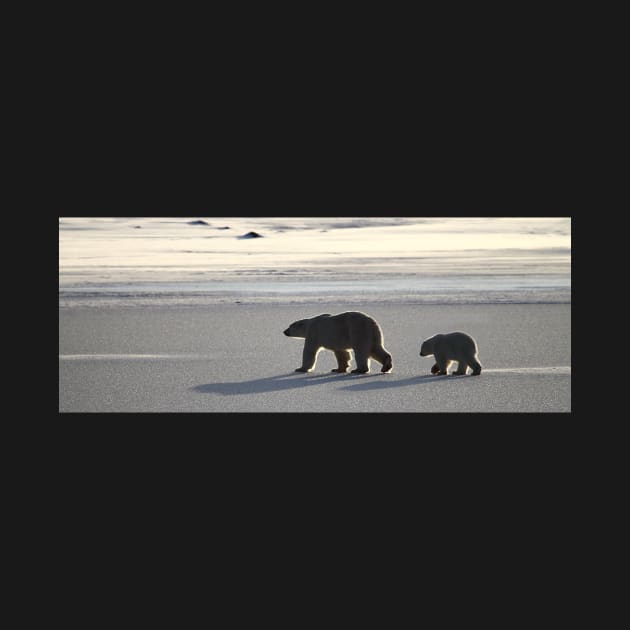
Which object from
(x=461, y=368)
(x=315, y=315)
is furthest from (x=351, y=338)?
(x=315, y=315)

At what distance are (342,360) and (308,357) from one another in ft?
1.09

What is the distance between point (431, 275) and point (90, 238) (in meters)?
6.05

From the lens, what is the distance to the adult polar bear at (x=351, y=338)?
8828mm

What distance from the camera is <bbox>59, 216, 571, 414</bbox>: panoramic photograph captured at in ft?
27.0

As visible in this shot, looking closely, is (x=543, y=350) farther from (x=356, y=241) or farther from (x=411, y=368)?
(x=356, y=241)

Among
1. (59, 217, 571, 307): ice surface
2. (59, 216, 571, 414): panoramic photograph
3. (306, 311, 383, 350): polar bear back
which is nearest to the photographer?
(59, 216, 571, 414): panoramic photograph

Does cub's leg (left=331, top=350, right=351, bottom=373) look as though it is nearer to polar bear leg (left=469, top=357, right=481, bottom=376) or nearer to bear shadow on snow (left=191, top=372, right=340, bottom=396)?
bear shadow on snow (left=191, top=372, right=340, bottom=396)

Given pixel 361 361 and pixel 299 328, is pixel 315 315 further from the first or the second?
pixel 361 361

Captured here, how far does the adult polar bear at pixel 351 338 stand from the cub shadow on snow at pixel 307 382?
6.7 inches

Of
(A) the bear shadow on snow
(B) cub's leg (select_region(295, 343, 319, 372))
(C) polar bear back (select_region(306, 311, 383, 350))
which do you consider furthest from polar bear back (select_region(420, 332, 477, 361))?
(B) cub's leg (select_region(295, 343, 319, 372))

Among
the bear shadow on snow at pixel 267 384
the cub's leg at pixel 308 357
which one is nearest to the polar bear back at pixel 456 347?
the bear shadow on snow at pixel 267 384

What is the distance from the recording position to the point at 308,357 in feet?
30.0

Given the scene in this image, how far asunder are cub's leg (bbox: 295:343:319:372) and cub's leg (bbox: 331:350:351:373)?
0.70ft

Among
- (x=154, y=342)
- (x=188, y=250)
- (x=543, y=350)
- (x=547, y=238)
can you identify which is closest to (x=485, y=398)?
(x=543, y=350)
